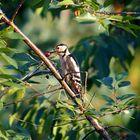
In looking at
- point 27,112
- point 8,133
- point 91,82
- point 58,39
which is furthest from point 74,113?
point 58,39

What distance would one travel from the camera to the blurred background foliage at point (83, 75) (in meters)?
2.93

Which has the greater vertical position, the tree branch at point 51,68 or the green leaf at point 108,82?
the tree branch at point 51,68

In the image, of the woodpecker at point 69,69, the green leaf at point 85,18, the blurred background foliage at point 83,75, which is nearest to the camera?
the green leaf at point 85,18

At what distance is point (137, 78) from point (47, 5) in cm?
564

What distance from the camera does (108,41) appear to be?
18.2ft

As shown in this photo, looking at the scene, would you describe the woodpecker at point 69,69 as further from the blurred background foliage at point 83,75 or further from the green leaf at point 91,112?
the green leaf at point 91,112

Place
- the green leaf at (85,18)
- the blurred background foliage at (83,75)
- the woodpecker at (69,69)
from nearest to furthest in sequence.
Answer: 1. the green leaf at (85,18)
2. the blurred background foliage at (83,75)
3. the woodpecker at (69,69)

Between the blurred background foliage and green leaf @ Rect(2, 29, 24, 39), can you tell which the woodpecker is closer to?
the blurred background foliage

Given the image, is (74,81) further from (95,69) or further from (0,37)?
(95,69)

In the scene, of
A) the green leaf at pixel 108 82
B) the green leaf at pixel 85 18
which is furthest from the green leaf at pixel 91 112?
the green leaf at pixel 108 82

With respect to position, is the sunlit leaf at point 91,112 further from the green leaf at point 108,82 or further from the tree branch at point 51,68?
the green leaf at point 108,82

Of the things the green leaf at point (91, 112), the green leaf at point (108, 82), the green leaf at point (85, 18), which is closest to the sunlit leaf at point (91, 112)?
the green leaf at point (91, 112)

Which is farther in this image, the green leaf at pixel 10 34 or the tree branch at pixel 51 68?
the tree branch at pixel 51 68

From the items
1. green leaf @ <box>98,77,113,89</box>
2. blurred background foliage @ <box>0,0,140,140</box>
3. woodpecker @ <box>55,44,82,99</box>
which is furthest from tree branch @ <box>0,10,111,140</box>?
green leaf @ <box>98,77,113,89</box>
